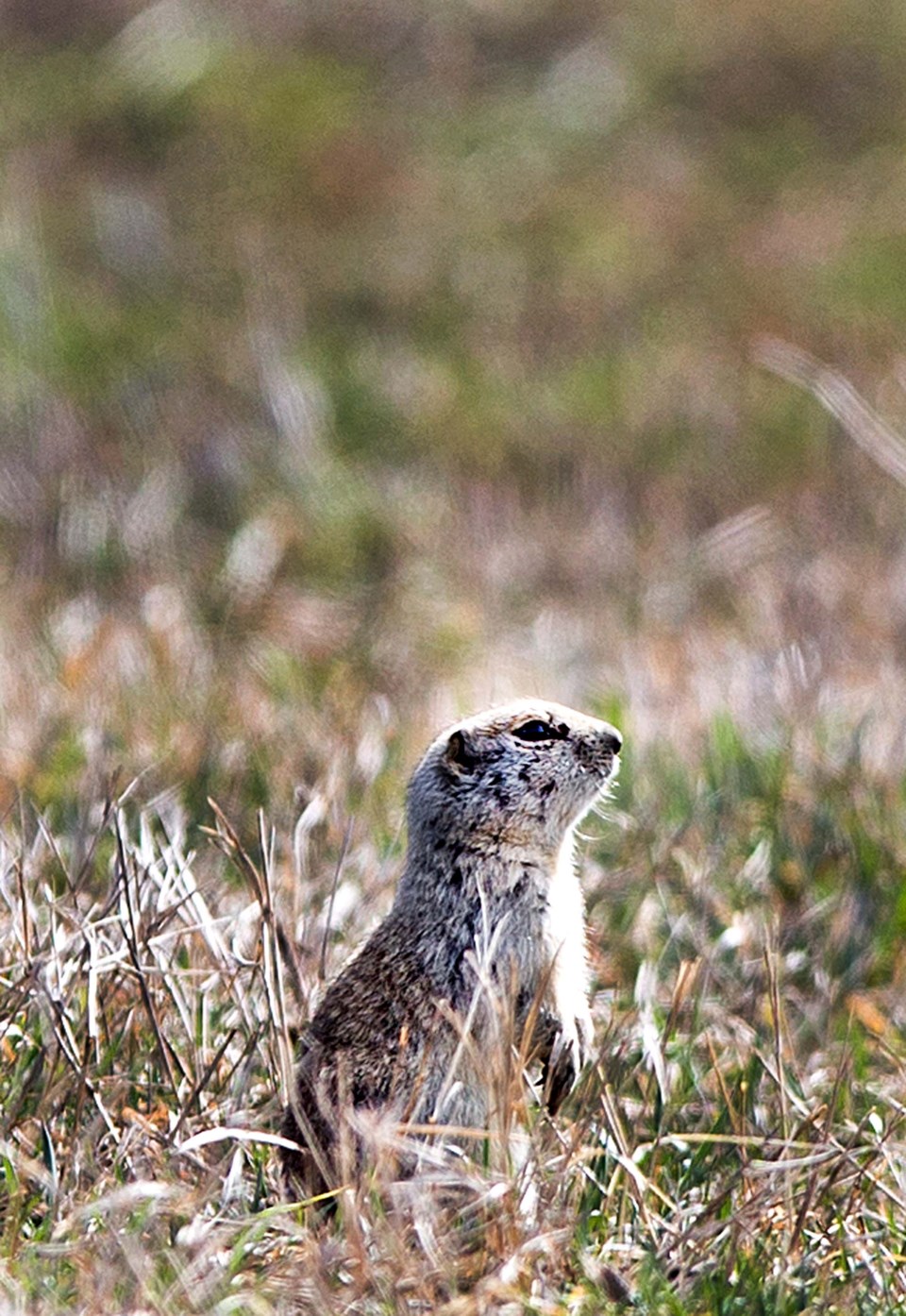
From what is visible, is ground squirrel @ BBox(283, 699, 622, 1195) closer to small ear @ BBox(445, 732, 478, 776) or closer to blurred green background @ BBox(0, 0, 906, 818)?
small ear @ BBox(445, 732, 478, 776)

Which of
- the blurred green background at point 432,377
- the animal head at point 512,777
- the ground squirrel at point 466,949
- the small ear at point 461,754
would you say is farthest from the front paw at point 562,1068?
the blurred green background at point 432,377

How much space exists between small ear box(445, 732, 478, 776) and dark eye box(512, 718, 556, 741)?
0.42 ft

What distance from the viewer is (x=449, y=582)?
32.8 ft

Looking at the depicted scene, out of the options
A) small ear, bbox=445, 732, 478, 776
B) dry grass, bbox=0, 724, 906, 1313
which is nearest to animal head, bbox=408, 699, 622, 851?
small ear, bbox=445, 732, 478, 776

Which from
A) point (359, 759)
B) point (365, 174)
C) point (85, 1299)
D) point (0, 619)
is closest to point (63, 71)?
point (365, 174)

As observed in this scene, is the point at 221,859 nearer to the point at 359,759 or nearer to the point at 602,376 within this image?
the point at 359,759

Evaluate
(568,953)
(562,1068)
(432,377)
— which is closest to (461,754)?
(568,953)

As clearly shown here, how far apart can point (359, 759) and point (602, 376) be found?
9013 mm

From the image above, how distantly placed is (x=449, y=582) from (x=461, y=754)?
5.77 meters

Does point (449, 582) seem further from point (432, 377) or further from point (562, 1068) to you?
point (562, 1068)

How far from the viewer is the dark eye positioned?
4328 millimetres

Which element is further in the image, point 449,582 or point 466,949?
point 449,582

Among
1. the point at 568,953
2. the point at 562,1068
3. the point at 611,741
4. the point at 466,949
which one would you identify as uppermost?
the point at 611,741

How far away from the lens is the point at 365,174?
1733 centimetres
